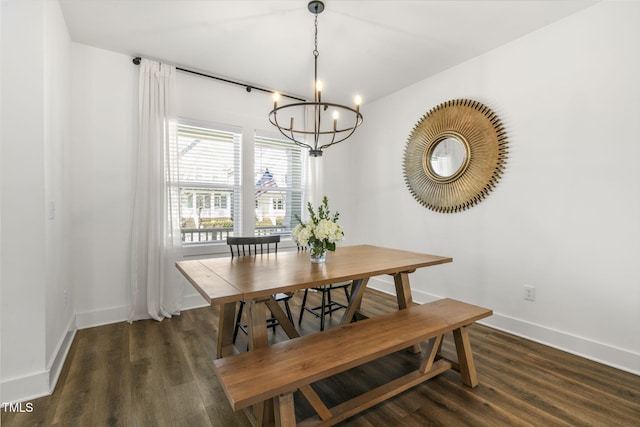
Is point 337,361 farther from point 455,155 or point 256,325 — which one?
point 455,155

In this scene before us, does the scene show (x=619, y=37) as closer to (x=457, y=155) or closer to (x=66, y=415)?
(x=457, y=155)

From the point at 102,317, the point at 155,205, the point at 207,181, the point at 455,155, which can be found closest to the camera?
the point at 102,317

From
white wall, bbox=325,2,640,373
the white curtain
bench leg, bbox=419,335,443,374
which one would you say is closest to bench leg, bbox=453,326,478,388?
bench leg, bbox=419,335,443,374

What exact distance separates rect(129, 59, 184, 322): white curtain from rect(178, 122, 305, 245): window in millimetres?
207

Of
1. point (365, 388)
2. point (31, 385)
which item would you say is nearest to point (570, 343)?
point (365, 388)

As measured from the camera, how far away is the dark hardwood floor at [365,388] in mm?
1643

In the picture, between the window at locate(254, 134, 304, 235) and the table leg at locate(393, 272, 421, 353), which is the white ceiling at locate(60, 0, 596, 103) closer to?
the window at locate(254, 134, 304, 235)

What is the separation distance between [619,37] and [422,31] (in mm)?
1430

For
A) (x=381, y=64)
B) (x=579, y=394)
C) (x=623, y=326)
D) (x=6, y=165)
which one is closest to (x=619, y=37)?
(x=381, y=64)

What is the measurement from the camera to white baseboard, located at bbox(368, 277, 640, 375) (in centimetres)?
215

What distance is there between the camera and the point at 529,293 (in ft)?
8.84

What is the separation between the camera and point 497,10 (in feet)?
7.67

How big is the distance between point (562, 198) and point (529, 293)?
0.90m

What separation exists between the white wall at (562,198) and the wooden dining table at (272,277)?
97 cm
